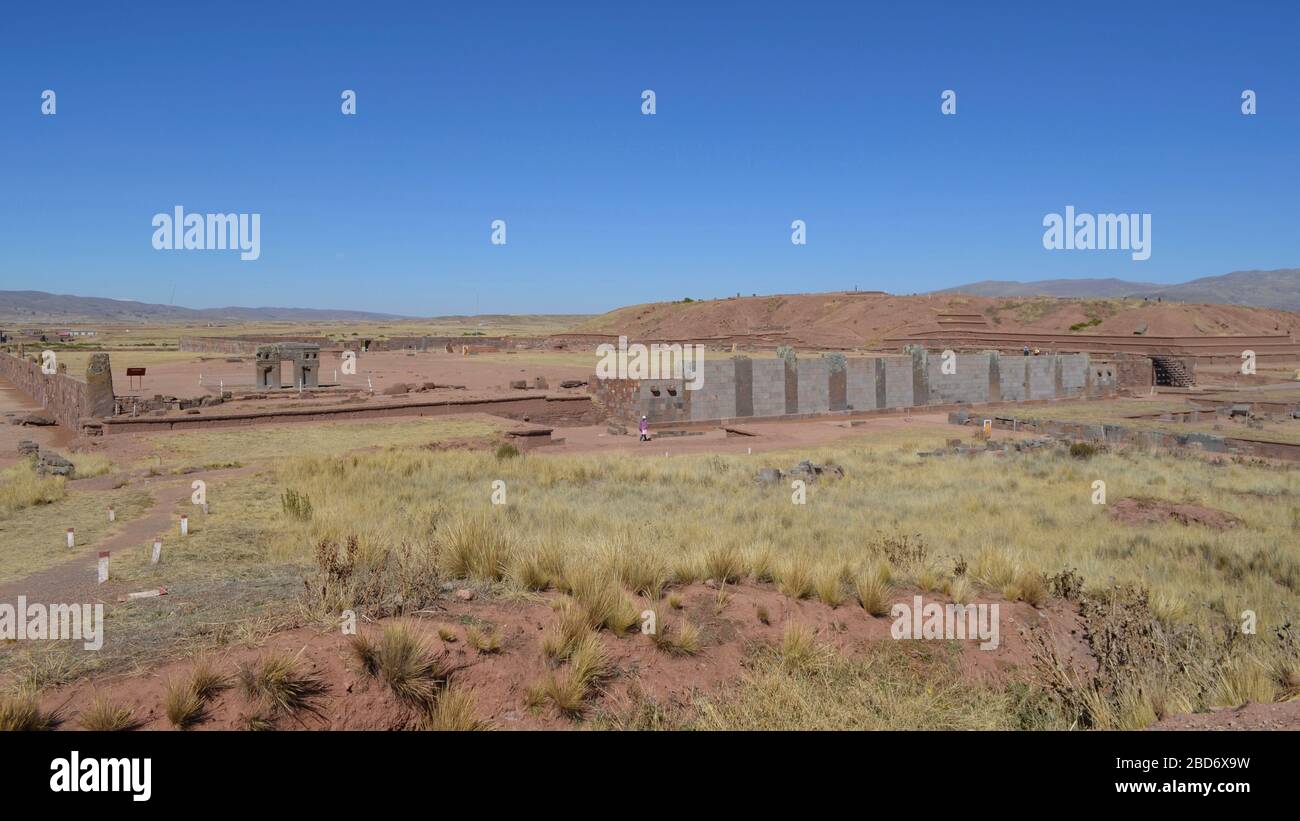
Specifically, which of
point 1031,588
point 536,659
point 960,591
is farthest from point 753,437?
point 536,659

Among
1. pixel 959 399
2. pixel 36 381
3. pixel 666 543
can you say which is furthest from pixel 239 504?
pixel 959 399

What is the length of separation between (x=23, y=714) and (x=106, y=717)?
417 mm

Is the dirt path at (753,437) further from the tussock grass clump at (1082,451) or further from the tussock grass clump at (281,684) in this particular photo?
the tussock grass clump at (281,684)

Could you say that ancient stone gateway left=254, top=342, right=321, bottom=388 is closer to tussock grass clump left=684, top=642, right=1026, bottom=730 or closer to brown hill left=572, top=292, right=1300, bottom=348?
tussock grass clump left=684, top=642, right=1026, bottom=730

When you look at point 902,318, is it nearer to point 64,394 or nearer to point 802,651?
point 64,394

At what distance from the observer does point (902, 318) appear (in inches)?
3187

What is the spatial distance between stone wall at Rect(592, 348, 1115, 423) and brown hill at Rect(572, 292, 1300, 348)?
32.7 metres

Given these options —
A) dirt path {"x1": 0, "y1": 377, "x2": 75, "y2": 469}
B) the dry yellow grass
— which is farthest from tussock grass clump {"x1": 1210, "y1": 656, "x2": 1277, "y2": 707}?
dirt path {"x1": 0, "y1": 377, "x2": 75, "y2": 469}

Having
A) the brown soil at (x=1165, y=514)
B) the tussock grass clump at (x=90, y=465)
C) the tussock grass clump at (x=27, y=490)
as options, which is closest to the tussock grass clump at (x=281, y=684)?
the tussock grass clump at (x=27, y=490)

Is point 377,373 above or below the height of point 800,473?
above

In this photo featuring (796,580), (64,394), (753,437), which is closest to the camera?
(796,580)

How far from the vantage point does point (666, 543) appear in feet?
31.9
